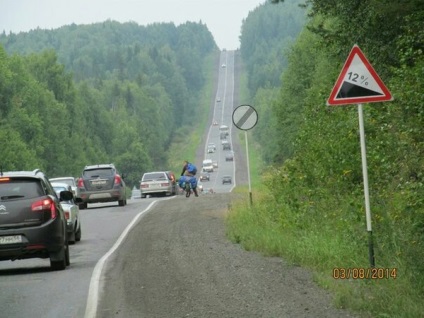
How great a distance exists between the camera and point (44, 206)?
16922mm

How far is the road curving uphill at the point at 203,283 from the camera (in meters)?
11.2

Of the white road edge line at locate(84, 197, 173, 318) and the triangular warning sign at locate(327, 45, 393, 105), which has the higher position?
the triangular warning sign at locate(327, 45, 393, 105)

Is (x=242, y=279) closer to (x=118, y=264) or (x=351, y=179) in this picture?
(x=118, y=264)

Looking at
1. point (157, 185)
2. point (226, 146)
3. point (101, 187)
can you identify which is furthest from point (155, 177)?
point (226, 146)

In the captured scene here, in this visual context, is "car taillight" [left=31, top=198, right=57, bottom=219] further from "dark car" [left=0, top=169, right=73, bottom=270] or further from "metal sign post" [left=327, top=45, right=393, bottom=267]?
"metal sign post" [left=327, top=45, right=393, bottom=267]

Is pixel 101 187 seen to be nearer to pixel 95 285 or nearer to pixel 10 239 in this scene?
pixel 10 239

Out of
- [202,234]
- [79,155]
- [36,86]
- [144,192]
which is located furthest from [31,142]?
[202,234]

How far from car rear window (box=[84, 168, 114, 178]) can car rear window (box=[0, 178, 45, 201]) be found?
2608cm

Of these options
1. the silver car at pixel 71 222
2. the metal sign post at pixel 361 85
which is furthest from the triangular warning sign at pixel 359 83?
the silver car at pixel 71 222

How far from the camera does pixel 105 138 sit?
509 ft

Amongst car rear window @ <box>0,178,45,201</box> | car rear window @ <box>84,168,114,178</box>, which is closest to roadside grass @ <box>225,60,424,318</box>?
car rear window @ <box>0,178,45,201</box>

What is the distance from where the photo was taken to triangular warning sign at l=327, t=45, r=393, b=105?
1239 centimetres

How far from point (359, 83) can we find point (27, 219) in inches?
258
